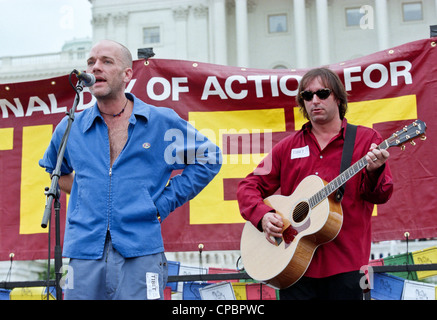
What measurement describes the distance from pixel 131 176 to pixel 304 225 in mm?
1058

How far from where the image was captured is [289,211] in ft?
12.1

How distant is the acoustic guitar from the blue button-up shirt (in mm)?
573

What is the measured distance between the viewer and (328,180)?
141 inches

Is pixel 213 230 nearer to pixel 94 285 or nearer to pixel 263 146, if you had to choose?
pixel 263 146

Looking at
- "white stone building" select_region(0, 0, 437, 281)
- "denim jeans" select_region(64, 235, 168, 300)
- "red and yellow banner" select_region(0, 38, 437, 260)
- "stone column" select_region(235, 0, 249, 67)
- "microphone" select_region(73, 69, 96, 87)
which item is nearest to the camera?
"denim jeans" select_region(64, 235, 168, 300)

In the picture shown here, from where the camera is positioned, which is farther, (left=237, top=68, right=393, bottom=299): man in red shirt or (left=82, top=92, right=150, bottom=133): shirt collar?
(left=82, top=92, right=150, bottom=133): shirt collar

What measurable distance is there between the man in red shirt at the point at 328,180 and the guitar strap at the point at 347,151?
0.03 meters

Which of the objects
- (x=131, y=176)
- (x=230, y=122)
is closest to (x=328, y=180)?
(x=131, y=176)

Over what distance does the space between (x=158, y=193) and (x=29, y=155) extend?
11.0 ft

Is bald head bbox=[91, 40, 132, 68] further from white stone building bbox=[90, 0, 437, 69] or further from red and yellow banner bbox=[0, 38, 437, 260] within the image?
white stone building bbox=[90, 0, 437, 69]

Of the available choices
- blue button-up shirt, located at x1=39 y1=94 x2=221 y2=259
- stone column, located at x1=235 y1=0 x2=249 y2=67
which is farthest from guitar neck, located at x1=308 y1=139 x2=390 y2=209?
stone column, located at x1=235 y1=0 x2=249 y2=67

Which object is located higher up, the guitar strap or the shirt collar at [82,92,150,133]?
the shirt collar at [82,92,150,133]

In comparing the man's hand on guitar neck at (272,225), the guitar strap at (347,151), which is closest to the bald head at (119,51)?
the man's hand on guitar neck at (272,225)

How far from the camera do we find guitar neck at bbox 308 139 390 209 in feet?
11.1
